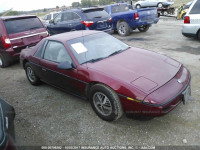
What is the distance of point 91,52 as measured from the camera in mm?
3584

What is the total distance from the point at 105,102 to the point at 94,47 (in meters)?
1.19

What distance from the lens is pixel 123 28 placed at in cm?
985

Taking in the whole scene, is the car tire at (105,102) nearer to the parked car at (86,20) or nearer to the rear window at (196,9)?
the parked car at (86,20)

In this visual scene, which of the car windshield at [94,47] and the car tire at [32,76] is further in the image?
the car tire at [32,76]

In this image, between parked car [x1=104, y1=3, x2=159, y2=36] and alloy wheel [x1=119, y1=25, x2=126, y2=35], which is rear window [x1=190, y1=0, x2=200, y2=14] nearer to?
parked car [x1=104, y1=3, x2=159, y2=36]

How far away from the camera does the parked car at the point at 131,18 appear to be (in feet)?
30.4

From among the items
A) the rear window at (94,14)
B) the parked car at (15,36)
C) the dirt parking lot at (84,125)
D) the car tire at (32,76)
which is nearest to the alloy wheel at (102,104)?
the dirt parking lot at (84,125)

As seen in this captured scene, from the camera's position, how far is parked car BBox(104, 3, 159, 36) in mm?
9258

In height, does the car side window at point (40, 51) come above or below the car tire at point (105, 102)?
above

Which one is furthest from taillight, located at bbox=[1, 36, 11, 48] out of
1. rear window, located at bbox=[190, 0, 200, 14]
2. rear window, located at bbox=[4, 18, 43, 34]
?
rear window, located at bbox=[190, 0, 200, 14]

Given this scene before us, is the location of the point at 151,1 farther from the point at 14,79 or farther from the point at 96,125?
the point at 96,125

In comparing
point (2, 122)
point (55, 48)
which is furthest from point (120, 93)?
point (55, 48)

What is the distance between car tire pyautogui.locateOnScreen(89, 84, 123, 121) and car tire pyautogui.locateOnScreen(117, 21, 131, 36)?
7.14 meters

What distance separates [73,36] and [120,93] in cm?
178
